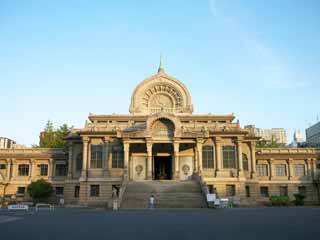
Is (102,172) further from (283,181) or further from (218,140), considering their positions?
(283,181)

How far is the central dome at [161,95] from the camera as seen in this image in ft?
175

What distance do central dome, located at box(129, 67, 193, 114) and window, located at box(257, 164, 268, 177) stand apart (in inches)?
504

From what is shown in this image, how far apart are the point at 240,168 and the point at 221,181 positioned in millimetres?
2872

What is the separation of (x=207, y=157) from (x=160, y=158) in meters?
6.62

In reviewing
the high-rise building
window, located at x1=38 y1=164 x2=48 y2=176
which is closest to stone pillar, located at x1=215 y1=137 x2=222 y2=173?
window, located at x1=38 y1=164 x2=48 y2=176

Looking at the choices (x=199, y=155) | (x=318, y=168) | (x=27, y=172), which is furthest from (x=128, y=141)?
(x=318, y=168)

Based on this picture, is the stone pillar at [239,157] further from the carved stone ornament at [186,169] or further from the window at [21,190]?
the window at [21,190]

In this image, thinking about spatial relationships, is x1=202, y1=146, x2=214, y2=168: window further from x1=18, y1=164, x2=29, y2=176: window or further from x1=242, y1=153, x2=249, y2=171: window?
x1=18, y1=164, x2=29, y2=176: window

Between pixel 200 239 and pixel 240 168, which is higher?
pixel 240 168

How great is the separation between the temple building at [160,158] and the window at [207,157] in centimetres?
12

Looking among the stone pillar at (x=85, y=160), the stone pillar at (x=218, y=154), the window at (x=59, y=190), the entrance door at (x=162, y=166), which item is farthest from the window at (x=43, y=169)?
the stone pillar at (x=218, y=154)

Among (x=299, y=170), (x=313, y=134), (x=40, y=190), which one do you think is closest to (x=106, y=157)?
(x=40, y=190)

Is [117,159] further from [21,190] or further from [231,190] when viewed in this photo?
[21,190]

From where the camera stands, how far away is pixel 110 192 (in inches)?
1708
